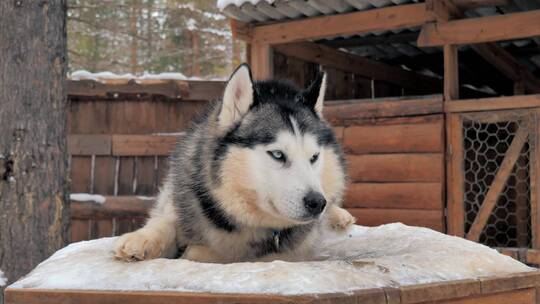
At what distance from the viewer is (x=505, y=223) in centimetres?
808

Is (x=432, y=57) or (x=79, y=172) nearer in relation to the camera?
(x=79, y=172)

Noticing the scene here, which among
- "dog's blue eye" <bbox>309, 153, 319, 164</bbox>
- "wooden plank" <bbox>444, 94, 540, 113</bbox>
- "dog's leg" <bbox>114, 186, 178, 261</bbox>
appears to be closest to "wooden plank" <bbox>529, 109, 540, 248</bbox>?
"wooden plank" <bbox>444, 94, 540, 113</bbox>

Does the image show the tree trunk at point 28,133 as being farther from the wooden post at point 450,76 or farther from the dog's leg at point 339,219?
the wooden post at point 450,76

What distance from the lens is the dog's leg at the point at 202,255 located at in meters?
2.57

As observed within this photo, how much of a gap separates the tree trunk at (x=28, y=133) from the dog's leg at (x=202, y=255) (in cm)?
206

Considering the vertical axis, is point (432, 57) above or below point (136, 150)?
above

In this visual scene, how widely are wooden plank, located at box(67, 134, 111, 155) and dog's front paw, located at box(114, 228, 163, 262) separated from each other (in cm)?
534

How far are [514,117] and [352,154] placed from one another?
1.53 metres

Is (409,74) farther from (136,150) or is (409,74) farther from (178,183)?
(178,183)

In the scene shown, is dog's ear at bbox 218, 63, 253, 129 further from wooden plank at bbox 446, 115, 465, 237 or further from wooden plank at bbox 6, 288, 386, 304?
wooden plank at bbox 446, 115, 465, 237

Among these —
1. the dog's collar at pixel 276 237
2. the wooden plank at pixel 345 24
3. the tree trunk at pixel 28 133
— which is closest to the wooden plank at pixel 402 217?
the wooden plank at pixel 345 24

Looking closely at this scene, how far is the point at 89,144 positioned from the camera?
7711mm

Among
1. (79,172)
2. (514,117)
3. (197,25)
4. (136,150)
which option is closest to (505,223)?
(514,117)

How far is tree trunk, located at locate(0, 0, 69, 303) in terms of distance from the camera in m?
4.27
